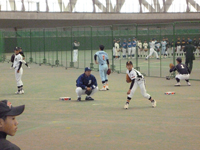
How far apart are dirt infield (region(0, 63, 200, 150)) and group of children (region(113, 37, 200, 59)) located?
15.5ft

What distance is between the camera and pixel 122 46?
24.1 m

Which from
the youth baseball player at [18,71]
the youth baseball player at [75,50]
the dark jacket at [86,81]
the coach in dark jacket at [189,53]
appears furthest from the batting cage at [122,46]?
the youth baseball player at [18,71]

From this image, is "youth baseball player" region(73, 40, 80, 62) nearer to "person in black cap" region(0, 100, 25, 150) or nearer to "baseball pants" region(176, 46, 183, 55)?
"baseball pants" region(176, 46, 183, 55)

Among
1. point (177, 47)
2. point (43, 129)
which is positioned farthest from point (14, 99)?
point (177, 47)

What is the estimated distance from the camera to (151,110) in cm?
1176

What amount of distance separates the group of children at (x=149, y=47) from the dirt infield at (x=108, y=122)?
15.5ft

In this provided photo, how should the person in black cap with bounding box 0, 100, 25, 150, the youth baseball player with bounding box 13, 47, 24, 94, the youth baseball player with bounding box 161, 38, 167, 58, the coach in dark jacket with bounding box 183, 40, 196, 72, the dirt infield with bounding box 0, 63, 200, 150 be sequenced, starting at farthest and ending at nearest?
the youth baseball player with bounding box 161, 38, 167, 58, the coach in dark jacket with bounding box 183, 40, 196, 72, the youth baseball player with bounding box 13, 47, 24, 94, the dirt infield with bounding box 0, 63, 200, 150, the person in black cap with bounding box 0, 100, 25, 150

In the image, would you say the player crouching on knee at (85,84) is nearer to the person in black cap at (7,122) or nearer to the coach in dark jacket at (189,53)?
the coach in dark jacket at (189,53)

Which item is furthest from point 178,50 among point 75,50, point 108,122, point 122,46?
point 108,122

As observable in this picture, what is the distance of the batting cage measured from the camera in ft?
69.9

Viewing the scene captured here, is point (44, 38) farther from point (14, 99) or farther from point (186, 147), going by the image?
point (186, 147)

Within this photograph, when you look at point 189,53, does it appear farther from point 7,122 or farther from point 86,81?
point 7,122

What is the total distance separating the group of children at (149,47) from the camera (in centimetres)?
2109

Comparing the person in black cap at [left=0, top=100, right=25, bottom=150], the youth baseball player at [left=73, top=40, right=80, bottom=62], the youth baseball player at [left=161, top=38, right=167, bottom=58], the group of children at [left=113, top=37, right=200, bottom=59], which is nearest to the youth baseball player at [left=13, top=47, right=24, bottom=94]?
the group of children at [left=113, top=37, right=200, bottom=59]
